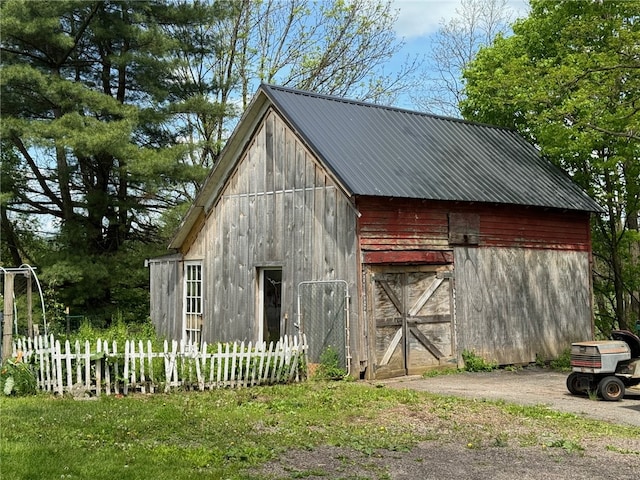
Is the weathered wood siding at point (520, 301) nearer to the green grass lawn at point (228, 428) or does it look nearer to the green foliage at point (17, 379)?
the green grass lawn at point (228, 428)

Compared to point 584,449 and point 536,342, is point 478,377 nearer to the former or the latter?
point 536,342

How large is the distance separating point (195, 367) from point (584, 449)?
6.91 meters

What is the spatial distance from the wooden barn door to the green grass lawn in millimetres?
2386

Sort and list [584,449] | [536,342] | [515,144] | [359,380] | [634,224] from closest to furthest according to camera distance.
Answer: [584,449]
[359,380]
[536,342]
[515,144]
[634,224]

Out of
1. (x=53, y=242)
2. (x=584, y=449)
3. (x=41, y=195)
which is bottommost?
(x=584, y=449)

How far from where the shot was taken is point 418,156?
17.2m

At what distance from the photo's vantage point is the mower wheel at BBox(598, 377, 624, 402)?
1218 cm

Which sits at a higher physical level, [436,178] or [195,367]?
[436,178]

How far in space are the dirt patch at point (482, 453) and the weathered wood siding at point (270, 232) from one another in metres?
4.86

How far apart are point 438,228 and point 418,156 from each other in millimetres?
1933

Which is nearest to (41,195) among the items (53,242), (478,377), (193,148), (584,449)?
(53,242)

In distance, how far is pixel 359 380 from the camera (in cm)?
1457

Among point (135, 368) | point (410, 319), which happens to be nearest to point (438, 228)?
point (410, 319)

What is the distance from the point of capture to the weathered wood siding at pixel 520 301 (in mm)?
16875
